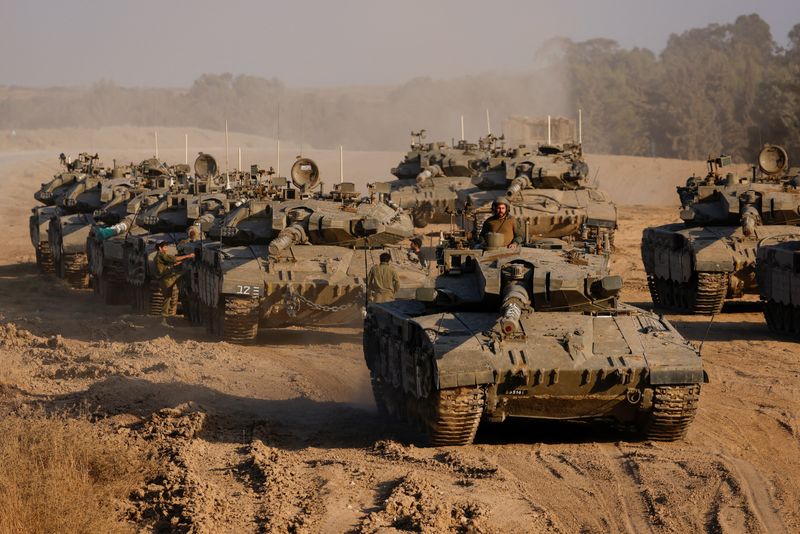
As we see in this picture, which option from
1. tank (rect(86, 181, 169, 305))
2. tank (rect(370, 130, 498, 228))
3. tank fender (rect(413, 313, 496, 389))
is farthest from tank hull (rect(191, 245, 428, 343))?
tank (rect(370, 130, 498, 228))

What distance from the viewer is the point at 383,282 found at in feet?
65.7

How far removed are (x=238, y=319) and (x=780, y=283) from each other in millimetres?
8210

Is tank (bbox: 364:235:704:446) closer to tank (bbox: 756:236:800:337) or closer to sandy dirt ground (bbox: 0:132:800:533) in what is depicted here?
sandy dirt ground (bbox: 0:132:800:533)

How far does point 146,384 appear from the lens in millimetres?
16750

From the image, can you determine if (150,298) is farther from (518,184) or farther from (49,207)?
(49,207)

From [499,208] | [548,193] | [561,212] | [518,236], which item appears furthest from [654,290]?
[499,208]

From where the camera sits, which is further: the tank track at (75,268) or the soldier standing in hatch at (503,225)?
the tank track at (75,268)

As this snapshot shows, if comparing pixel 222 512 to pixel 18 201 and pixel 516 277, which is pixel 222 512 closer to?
pixel 516 277

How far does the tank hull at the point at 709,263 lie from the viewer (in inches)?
893

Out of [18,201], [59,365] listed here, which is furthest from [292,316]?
[18,201]

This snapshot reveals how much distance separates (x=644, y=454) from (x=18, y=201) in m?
51.5

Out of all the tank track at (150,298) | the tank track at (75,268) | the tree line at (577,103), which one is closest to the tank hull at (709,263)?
the tank track at (150,298)

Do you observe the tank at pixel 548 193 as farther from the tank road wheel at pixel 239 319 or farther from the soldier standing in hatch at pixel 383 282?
the tank road wheel at pixel 239 319

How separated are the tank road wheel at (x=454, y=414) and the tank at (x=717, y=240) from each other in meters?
10.5
